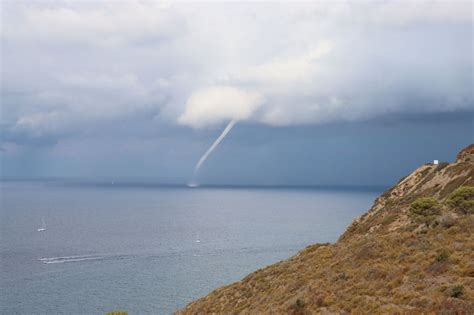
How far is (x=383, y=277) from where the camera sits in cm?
2425

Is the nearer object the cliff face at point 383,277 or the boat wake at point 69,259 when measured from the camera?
the cliff face at point 383,277

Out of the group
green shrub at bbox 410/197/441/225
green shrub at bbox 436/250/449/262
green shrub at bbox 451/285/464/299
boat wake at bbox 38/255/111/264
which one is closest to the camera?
green shrub at bbox 451/285/464/299

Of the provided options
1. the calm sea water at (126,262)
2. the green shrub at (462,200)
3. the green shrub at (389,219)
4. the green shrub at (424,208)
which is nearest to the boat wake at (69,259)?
the calm sea water at (126,262)

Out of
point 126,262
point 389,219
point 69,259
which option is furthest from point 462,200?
point 69,259

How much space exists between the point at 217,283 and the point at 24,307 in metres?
39.0

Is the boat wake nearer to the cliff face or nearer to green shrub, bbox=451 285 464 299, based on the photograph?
the cliff face

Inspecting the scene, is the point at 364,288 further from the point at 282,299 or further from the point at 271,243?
the point at 271,243

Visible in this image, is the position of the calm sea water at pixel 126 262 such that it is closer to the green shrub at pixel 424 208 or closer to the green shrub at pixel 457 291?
the green shrub at pixel 424 208

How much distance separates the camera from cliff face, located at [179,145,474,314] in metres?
20.4

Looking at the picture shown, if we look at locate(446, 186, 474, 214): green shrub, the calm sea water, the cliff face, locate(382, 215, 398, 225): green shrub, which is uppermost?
locate(446, 186, 474, 214): green shrub

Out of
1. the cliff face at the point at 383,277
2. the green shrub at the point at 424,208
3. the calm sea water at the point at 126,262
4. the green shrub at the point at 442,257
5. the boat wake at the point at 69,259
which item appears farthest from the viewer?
the boat wake at the point at 69,259

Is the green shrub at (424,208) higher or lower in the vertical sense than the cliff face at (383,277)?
higher

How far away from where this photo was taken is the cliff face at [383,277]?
20375 mm

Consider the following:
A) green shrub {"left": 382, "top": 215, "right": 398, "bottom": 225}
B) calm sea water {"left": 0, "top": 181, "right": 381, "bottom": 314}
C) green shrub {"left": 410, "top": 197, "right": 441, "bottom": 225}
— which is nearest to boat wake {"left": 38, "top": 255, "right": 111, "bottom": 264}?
calm sea water {"left": 0, "top": 181, "right": 381, "bottom": 314}
